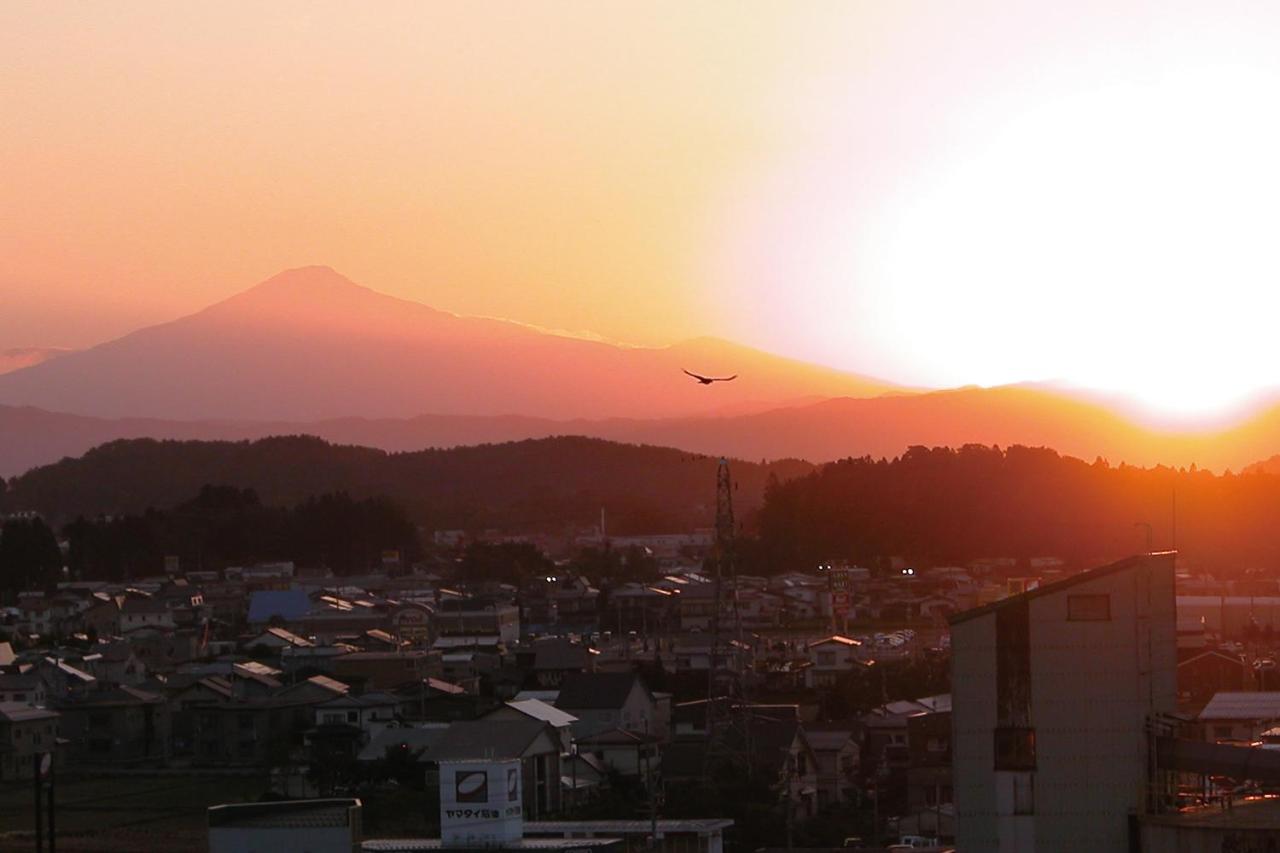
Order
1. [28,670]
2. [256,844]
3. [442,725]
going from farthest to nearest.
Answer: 1. [28,670]
2. [442,725]
3. [256,844]

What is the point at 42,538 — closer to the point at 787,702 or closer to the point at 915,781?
the point at 787,702

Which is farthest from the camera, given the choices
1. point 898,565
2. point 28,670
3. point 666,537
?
point 666,537

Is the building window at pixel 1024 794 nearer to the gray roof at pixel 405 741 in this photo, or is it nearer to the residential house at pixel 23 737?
the gray roof at pixel 405 741

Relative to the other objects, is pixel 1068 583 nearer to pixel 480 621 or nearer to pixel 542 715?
pixel 542 715

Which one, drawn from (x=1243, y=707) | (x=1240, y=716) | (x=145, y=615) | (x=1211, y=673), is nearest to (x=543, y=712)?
(x=1243, y=707)

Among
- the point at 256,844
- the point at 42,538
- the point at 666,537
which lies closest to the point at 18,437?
the point at 666,537

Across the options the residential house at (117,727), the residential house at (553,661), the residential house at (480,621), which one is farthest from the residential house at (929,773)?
the residential house at (480,621)
